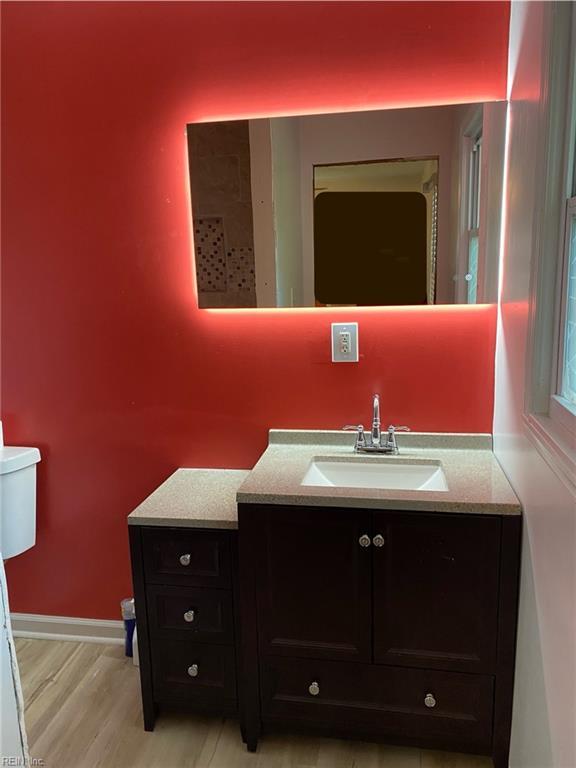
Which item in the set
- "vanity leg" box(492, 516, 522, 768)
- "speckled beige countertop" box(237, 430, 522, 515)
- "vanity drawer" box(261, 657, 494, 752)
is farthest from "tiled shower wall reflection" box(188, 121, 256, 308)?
"vanity drawer" box(261, 657, 494, 752)

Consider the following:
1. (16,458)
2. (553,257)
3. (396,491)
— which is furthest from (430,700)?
(16,458)

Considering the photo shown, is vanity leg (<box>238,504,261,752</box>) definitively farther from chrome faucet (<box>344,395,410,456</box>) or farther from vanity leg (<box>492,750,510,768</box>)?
vanity leg (<box>492,750,510,768</box>)

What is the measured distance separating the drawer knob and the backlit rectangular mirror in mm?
1222

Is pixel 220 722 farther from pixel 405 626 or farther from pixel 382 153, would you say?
pixel 382 153

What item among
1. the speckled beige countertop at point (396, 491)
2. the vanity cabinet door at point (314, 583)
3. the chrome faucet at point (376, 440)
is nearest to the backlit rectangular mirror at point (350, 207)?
the chrome faucet at point (376, 440)

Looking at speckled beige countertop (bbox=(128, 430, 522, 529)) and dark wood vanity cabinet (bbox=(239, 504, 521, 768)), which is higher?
speckled beige countertop (bbox=(128, 430, 522, 529))

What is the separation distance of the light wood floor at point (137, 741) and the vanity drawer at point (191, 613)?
354 millimetres

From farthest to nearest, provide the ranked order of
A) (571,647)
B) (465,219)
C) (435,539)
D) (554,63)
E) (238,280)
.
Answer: (238,280) → (465,219) → (435,539) → (554,63) → (571,647)

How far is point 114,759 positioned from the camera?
1.78 metres

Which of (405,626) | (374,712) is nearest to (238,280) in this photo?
(405,626)

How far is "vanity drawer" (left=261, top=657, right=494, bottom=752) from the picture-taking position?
163 cm

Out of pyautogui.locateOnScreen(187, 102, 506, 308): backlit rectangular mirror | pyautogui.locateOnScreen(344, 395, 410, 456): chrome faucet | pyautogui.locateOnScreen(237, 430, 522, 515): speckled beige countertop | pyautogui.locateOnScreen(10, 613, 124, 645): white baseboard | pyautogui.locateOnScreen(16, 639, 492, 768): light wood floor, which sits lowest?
pyautogui.locateOnScreen(16, 639, 492, 768): light wood floor

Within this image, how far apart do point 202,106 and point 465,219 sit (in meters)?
0.99

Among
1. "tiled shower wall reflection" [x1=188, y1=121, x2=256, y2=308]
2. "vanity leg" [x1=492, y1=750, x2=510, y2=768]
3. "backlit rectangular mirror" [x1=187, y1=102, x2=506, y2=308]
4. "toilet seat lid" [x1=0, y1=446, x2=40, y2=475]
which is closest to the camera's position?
"vanity leg" [x1=492, y1=750, x2=510, y2=768]
